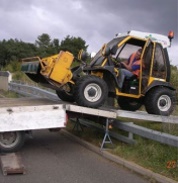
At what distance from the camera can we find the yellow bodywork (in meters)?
8.90

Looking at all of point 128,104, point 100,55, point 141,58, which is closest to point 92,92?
point 100,55

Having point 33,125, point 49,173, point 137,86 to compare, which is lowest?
point 49,173

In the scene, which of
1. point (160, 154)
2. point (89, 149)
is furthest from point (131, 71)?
point (160, 154)

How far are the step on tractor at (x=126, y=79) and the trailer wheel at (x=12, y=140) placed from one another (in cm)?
151

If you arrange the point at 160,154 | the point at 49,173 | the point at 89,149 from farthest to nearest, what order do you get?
the point at 89,149 → the point at 160,154 → the point at 49,173

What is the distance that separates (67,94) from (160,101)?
2.39 meters

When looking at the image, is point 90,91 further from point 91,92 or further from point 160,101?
point 160,101

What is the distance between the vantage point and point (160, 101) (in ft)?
33.7

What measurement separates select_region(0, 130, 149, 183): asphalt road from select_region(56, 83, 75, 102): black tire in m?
1.27

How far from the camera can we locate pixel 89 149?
9023 millimetres

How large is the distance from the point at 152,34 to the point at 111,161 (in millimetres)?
3975

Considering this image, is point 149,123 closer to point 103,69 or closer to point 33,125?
point 103,69

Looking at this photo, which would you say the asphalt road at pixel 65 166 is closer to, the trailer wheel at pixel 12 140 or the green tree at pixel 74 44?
the trailer wheel at pixel 12 140

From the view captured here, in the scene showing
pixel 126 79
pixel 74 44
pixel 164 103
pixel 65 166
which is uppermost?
pixel 74 44
